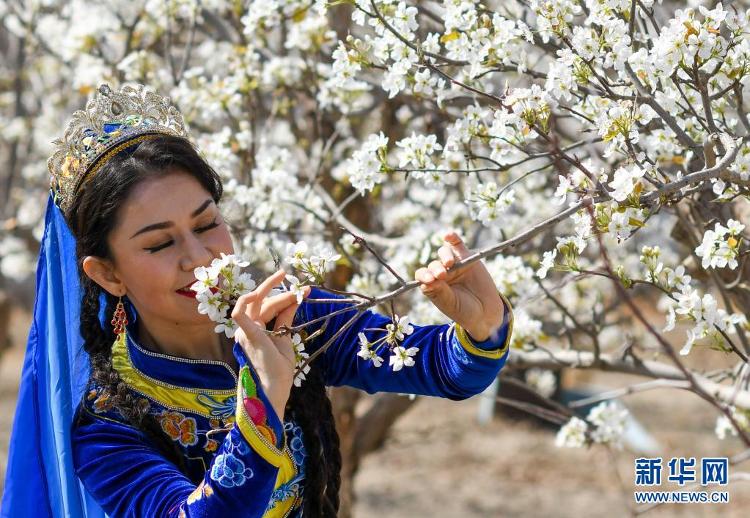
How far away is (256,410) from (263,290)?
206mm

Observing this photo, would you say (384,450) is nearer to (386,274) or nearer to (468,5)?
(386,274)

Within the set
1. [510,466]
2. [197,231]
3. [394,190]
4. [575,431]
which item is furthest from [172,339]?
[510,466]

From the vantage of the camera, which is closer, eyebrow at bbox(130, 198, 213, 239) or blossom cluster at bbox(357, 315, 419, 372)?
blossom cluster at bbox(357, 315, 419, 372)

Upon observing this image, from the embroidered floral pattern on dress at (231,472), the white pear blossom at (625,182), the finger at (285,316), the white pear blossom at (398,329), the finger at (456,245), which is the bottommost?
the embroidered floral pattern on dress at (231,472)

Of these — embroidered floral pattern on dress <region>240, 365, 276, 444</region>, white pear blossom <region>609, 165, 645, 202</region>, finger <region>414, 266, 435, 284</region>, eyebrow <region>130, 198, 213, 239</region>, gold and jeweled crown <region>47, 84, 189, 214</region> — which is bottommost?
embroidered floral pattern on dress <region>240, 365, 276, 444</region>

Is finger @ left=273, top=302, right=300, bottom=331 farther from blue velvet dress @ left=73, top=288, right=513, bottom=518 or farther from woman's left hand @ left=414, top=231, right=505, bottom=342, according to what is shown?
woman's left hand @ left=414, top=231, right=505, bottom=342

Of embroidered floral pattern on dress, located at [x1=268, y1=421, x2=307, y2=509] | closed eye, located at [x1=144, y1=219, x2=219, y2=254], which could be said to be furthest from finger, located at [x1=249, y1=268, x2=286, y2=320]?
embroidered floral pattern on dress, located at [x1=268, y1=421, x2=307, y2=509]

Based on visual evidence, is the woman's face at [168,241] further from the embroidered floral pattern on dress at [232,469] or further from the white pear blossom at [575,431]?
the white pear blossom at [575,431]

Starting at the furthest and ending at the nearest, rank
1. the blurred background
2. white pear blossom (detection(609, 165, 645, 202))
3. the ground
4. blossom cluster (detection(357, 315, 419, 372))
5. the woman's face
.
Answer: the ground < the blurred background < the woman's face < blossom cluster (detection(357, 315, 419, 372)) < white pear blossom (detection(609, 165, 645, 202))

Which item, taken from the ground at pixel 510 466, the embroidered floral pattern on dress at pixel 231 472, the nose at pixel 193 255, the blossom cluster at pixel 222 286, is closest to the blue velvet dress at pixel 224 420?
the embroidered floral pattern on dress at pixel 231 472

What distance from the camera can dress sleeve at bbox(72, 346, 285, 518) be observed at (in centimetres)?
175

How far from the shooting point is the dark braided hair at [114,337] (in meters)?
2.11

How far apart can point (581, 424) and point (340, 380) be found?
0.91 metres

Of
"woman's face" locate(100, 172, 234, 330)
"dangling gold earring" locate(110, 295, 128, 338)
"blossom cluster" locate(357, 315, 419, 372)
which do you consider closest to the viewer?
"blossom cluster" locate(357, 315, 419, 372)
